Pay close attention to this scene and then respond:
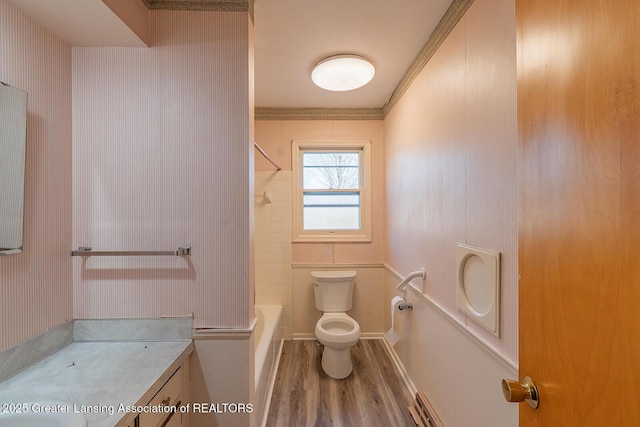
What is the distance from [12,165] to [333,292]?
2.38m

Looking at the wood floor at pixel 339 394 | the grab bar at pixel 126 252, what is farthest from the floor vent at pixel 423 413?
the grab bar at pixel 126 252

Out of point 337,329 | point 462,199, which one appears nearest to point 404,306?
point 337,329

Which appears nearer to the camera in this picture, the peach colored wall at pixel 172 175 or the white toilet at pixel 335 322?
the peach colored wall at pixel 172 175

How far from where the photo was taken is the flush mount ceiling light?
187 centimetres

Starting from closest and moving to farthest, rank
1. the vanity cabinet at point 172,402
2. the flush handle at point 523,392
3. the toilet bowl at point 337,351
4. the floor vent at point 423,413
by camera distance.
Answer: the flush handle at point 523,392, the vanity cabinet at point 172,402, the floor vent at point 423,413, the toilet bowl at point 337,351

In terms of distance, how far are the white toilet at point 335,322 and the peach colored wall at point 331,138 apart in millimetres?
221

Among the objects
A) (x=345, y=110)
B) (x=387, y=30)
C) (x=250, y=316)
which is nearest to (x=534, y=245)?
(x=250, y=316)

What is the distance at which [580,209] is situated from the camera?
527 mm

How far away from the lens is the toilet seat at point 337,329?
2195 mm

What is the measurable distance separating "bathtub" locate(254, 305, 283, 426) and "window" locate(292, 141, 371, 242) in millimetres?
826

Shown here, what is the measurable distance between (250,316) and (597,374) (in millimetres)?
1238

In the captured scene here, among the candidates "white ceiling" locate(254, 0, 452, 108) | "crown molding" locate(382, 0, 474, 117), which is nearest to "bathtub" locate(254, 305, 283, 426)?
"white ceiling" locate(254, 0, 452, 108)

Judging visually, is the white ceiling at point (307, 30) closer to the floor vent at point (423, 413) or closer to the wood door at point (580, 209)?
the wood door at point (580, 209)

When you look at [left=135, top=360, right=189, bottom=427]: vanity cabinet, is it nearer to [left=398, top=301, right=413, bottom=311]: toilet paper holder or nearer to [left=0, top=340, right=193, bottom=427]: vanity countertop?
[left=0, top=340, right=193, bottom=427]: vanity countertop
